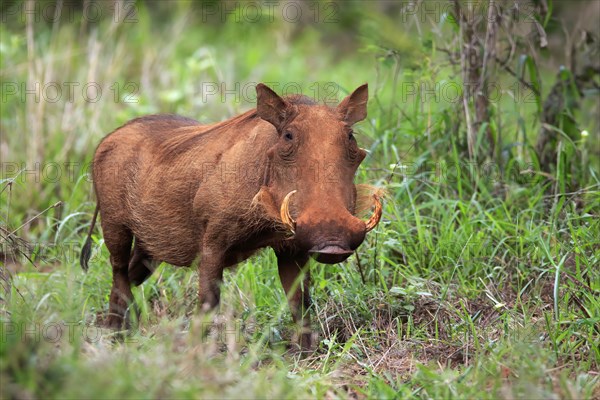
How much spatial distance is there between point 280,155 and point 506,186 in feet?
6.47

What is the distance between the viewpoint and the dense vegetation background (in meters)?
3.29

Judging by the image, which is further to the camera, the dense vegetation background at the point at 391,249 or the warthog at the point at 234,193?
the warthog at the point at 234,193

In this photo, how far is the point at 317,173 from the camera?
3750 mm

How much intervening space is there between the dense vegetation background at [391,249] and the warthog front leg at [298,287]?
0.09 meters

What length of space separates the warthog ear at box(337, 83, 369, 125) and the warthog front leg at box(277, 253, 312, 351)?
707mm

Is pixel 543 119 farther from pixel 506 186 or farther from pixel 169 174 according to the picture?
pixel 169 174

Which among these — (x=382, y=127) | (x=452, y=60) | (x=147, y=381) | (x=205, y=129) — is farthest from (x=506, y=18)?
(x=147, y=381)

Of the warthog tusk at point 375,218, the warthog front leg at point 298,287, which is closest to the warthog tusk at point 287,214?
the warthog tusk at point 375,218

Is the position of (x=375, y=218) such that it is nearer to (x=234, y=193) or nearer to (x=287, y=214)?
(x=287, y=214)

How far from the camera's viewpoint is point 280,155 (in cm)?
391

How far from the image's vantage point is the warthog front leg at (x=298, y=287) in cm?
434

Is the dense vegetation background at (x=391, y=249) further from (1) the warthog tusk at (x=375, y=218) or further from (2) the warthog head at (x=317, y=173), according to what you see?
(1) the warthog tusk at (x=375, y=218)

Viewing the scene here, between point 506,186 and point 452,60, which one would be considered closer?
point 506,186

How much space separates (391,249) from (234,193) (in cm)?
129
